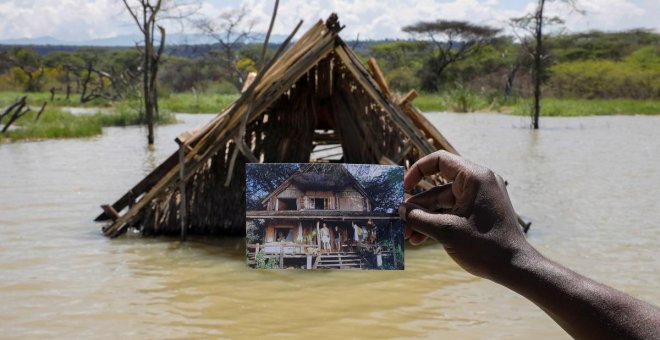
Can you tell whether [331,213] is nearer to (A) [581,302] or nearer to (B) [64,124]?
(A) [581,302]

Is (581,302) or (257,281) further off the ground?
(581,302)

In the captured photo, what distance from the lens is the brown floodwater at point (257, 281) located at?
5488mm

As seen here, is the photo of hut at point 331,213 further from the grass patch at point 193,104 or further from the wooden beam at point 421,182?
the grass patch at point 193,104

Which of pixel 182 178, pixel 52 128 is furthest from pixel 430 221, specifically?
pixel 52 128

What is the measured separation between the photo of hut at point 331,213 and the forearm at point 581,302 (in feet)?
1.31

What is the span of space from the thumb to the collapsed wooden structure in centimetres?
549

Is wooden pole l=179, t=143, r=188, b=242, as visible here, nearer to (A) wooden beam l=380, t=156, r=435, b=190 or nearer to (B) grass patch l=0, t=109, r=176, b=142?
(A) wooden beam l=380, t=156, r=435, b=190

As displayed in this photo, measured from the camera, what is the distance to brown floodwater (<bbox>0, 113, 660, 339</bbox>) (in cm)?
549

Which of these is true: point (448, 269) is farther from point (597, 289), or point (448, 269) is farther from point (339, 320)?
point (597, 289)

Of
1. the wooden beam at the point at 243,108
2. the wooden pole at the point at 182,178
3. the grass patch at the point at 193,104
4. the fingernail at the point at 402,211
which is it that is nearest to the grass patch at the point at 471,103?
the grass patch at the point at 193,104

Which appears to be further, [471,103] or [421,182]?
[471,103]

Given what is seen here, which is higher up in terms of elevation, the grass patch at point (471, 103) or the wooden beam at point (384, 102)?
the wooden beam at point (384, 102)

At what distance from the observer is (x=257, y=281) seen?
21.3ft

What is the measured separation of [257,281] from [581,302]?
203 inches
